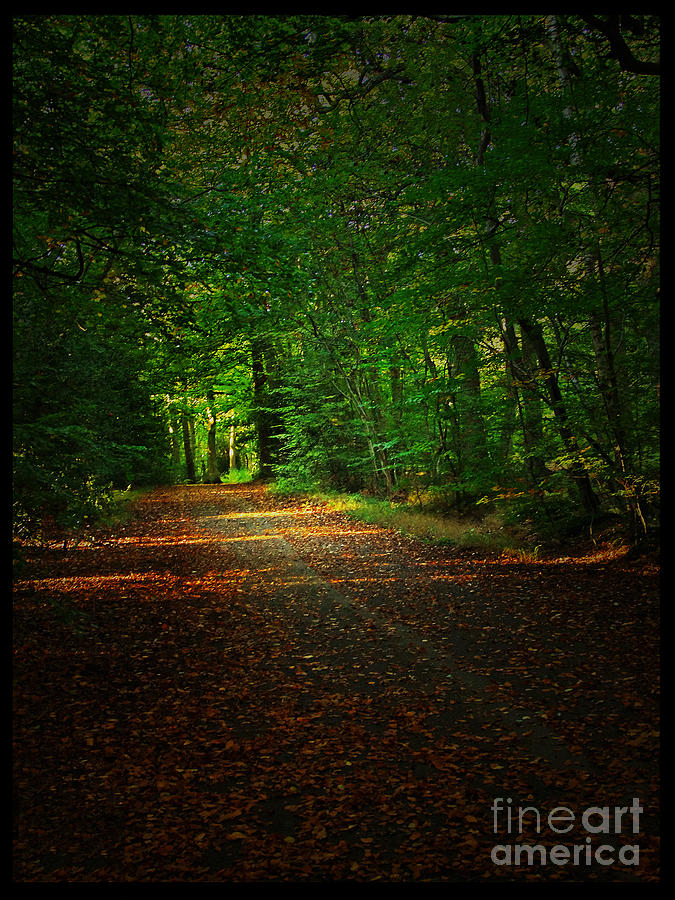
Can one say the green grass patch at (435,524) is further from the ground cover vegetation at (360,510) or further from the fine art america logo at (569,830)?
the fine art america logo at (569,830)

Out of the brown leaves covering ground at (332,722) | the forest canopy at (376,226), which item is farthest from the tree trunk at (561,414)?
the brown leaves covering ground at (332,722)

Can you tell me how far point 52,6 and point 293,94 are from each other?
10390 mm

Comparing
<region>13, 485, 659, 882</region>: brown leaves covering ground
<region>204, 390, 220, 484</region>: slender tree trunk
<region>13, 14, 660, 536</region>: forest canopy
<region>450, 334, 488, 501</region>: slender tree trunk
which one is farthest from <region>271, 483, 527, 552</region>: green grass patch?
<region>204, 390, 220, 484</region>: slender tree trunk

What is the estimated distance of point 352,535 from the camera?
13508 mm

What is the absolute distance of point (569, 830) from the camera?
3.22m

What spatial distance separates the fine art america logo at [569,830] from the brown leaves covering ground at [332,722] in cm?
3

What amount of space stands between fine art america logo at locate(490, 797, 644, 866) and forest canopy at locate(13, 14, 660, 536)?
4807 millimetres

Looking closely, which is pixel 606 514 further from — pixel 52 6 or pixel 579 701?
pixel 52 6

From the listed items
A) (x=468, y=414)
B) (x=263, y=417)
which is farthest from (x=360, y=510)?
(x=263, y=417)

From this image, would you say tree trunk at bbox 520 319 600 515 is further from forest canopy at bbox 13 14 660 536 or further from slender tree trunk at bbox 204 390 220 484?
slender tree trunk at bbox 204 390 220 484

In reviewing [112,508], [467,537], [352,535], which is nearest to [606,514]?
[467,537]

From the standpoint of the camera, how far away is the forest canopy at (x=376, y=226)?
19.4 ft

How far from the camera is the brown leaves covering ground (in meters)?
3.21

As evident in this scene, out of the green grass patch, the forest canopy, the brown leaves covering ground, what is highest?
the forest canopy
